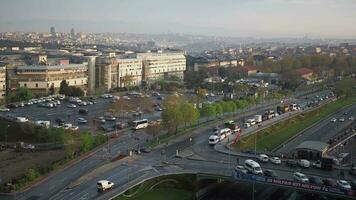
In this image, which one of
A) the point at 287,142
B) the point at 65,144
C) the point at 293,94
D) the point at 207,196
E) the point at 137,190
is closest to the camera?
the point at 137,190

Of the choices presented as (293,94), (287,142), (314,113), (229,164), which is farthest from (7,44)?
(229,164)

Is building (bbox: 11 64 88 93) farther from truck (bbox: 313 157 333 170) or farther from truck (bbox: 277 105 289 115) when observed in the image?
truck (bbox: 313 157 333 170)

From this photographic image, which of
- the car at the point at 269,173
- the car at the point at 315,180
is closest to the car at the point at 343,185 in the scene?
the car at the point at 315,180

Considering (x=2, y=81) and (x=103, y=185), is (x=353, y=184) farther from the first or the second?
(x=2, y=81)

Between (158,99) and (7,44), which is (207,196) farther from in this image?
(7,44)

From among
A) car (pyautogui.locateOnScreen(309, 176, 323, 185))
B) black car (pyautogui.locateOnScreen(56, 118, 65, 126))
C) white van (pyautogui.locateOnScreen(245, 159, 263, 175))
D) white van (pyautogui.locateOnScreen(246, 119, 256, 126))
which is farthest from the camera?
white van (pyautogui.locateOnScreen(246, 119, 256, 126))

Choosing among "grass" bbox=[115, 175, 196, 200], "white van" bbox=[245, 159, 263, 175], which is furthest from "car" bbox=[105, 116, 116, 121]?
"white van" bbox=[245, 159, 263, 175]
